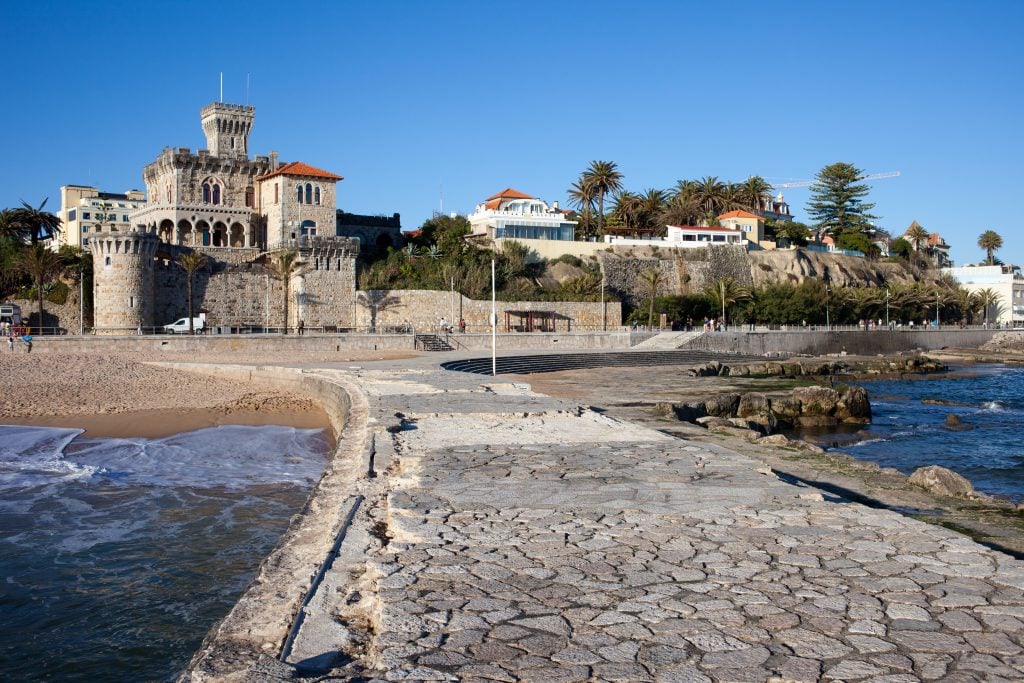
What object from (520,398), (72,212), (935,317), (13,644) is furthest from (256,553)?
(72,212)

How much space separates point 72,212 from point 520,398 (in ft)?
310

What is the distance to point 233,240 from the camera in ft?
173

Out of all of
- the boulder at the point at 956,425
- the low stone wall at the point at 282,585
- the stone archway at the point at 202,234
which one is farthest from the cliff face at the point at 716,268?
the low stone wall at the point at 282,585

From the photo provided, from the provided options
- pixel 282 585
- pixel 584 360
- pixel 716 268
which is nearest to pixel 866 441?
pixel 282 585

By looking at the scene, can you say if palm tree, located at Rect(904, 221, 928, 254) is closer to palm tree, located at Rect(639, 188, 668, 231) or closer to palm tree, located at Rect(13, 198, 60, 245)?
palm tree, located at Rect(639, 188, 668, 231)

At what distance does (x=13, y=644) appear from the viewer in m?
6.49

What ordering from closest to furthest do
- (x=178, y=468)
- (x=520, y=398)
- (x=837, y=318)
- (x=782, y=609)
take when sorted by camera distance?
(x=782, y=609) < (x=178, y=468) < (x=520, y=398) < (x=837, y=318)

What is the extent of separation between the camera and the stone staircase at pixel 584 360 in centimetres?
3422

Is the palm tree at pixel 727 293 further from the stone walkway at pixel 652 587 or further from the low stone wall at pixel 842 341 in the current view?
the stone walkway at pixel 652 587

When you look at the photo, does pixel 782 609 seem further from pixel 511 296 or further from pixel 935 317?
pixel 935 317

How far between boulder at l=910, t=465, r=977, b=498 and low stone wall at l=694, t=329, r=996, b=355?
132ft

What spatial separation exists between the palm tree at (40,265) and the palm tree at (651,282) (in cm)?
3552

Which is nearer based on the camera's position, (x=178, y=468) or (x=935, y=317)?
(x=178, y=468)

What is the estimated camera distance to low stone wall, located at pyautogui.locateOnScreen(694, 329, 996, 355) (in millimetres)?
54781
